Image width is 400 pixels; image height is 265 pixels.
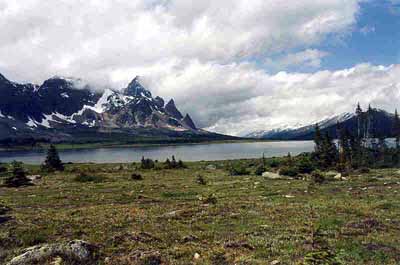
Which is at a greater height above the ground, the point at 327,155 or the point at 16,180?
the point at 327,155

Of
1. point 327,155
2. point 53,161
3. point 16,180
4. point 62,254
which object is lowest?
point 16,180

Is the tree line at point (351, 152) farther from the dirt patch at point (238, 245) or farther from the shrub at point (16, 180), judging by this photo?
the dirt patch at point (238, 245)

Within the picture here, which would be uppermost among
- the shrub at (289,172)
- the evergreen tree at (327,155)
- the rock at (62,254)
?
the evergreen tree at (327,155)

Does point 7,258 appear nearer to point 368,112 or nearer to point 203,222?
point 203,222

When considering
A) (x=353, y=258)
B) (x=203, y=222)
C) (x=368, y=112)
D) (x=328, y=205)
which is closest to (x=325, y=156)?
(x=368, y=112)

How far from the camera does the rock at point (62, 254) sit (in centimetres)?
1364

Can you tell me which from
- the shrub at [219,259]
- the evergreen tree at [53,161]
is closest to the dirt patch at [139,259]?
the shrub at [219,259]

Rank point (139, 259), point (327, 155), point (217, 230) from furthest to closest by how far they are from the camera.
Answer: point (327, 155) → point (217, 230) → point (139, 259)

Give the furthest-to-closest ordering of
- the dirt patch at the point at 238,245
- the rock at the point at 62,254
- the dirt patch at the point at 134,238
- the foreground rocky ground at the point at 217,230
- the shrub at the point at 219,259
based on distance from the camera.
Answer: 1. the dirt patch at the point at 134,238
2. the dirt patch at the point at 238,245
3. the foreground rocky ground at the point at 217,230
4. the shrub at the point at 219,259
5. the rock at the point at 62,254

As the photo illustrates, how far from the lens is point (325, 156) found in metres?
80.8

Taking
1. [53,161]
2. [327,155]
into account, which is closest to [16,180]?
[53,161]

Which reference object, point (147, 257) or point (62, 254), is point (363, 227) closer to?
point (147, 257)

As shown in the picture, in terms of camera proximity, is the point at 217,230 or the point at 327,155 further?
the point at 327,155

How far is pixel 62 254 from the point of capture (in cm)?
1405
